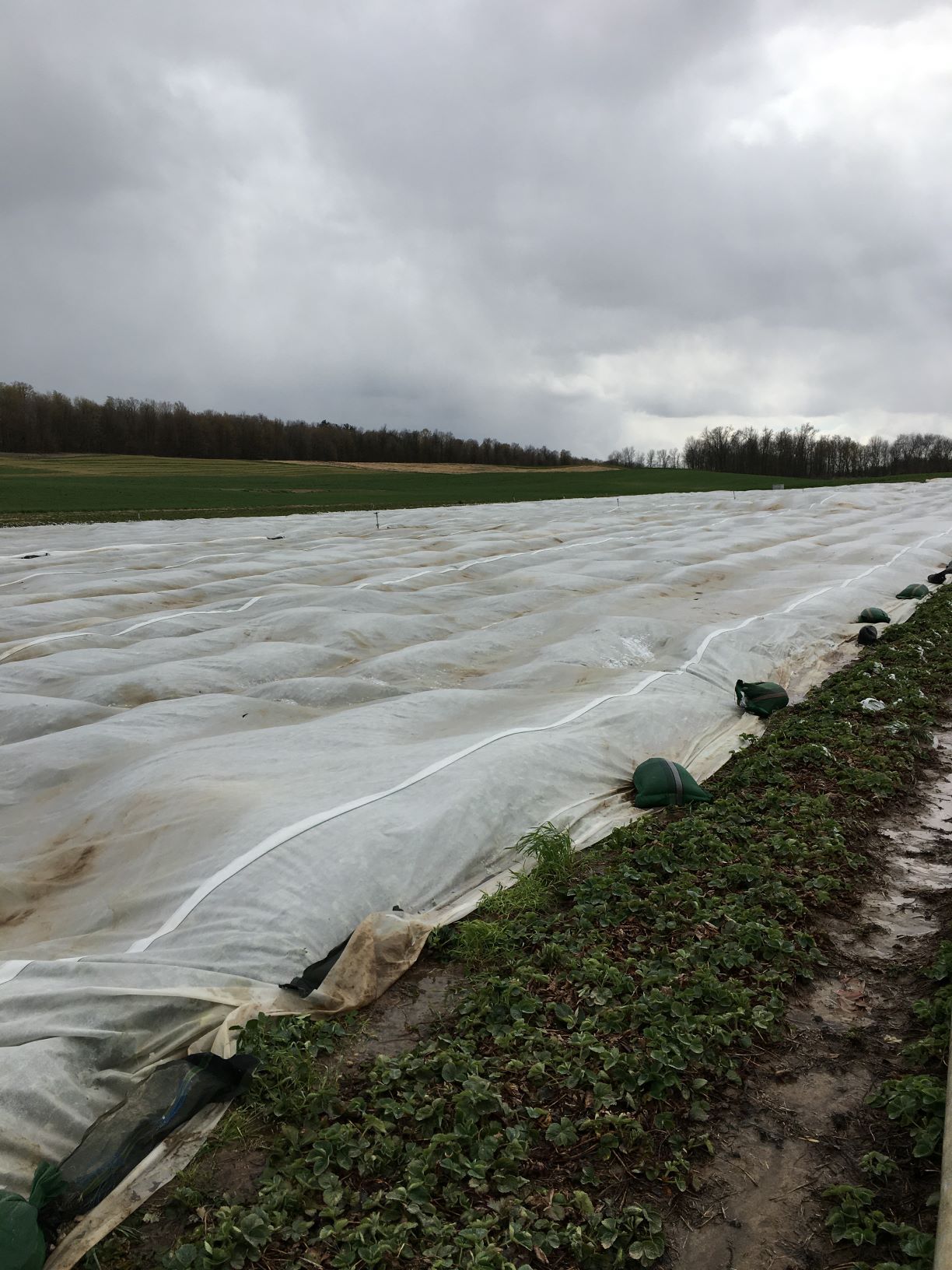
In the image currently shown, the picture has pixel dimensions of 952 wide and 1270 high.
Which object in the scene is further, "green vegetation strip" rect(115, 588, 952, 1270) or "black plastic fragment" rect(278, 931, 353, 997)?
"black plastic fragment" rect(278, 931, 353, 997)

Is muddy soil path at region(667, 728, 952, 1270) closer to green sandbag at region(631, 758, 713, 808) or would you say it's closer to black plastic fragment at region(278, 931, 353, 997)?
green sandbag at region(631, 758, 713, 808)

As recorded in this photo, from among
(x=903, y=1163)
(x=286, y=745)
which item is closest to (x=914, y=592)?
(x=286, y=745)

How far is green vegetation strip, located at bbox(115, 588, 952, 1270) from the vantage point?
8.36ft

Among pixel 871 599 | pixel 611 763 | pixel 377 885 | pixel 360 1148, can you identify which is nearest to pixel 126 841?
pixel 377 885

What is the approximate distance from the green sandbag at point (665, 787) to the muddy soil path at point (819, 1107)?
4.38 feet

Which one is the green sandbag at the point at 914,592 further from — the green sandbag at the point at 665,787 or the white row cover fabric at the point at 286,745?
the green sandbag at the point at 665,787

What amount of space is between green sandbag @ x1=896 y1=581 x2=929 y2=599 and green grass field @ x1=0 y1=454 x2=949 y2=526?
2566cm

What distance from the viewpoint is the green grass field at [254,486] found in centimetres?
3547

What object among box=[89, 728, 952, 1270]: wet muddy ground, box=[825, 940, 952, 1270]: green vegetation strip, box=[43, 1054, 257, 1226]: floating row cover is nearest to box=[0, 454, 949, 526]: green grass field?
box=[43, 1054, 257, 1226]: floating row cover

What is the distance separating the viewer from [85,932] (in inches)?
158

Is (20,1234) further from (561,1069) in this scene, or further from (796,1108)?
(796,1108)

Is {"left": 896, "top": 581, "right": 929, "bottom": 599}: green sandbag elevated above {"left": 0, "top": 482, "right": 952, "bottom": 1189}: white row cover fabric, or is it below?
above

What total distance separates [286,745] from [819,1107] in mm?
4044

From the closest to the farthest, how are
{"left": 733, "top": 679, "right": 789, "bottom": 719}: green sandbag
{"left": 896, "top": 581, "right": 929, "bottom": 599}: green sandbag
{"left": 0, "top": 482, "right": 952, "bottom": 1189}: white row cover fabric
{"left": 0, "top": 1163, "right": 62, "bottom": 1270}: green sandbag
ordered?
1. {"left": 0, "top": 1163, "right": 62, "bottom": 1270}: green sandbag
2. {"left": 0, "top": 482, "right": 952, "bottom": 1189}: white row cover fabric
3. {"left": 733, "top": 679, "right": 789, "bottom": 719}: green sandbag
4. {"left": 896, "top": 581, "right": 929, "bottom": 599}: green sandbag
